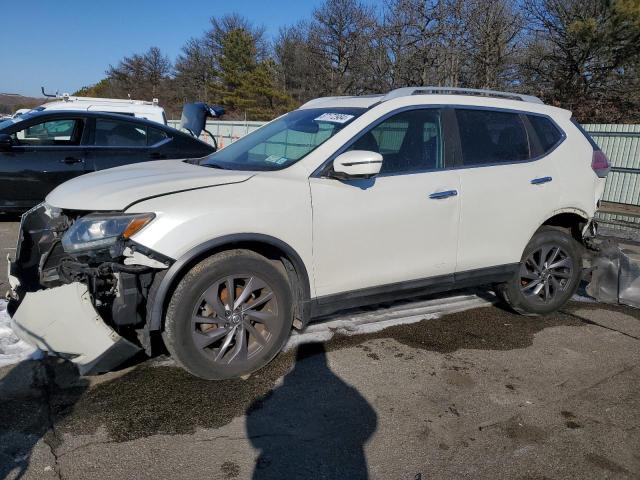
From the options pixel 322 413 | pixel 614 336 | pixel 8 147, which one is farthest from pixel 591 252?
pixel 8 147

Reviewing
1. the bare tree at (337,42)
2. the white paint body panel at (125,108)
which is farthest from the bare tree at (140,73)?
the white paint body panel at (125,108)

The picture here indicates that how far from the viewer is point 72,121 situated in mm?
7262

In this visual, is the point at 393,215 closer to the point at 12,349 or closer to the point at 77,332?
the point at 77,332

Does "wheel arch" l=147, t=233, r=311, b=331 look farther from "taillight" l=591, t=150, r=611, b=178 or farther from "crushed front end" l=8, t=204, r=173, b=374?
"taillight" l=591, t=150, r=611, b=178

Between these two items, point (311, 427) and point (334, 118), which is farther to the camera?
point (334, 118)

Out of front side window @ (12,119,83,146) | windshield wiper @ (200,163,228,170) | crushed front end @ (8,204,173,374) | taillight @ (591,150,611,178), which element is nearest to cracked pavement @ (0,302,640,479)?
crushed front end @ (8,204,173,374)

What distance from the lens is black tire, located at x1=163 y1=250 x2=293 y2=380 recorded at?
3139mm

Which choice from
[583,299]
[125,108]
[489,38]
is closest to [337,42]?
[489,38]

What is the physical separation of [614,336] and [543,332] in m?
0.58

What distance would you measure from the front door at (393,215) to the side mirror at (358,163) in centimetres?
15

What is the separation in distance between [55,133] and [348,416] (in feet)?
22.2

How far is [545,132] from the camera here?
461 centimetres

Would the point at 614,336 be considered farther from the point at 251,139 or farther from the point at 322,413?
the point at 251,139

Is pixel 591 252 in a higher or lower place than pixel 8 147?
lower
